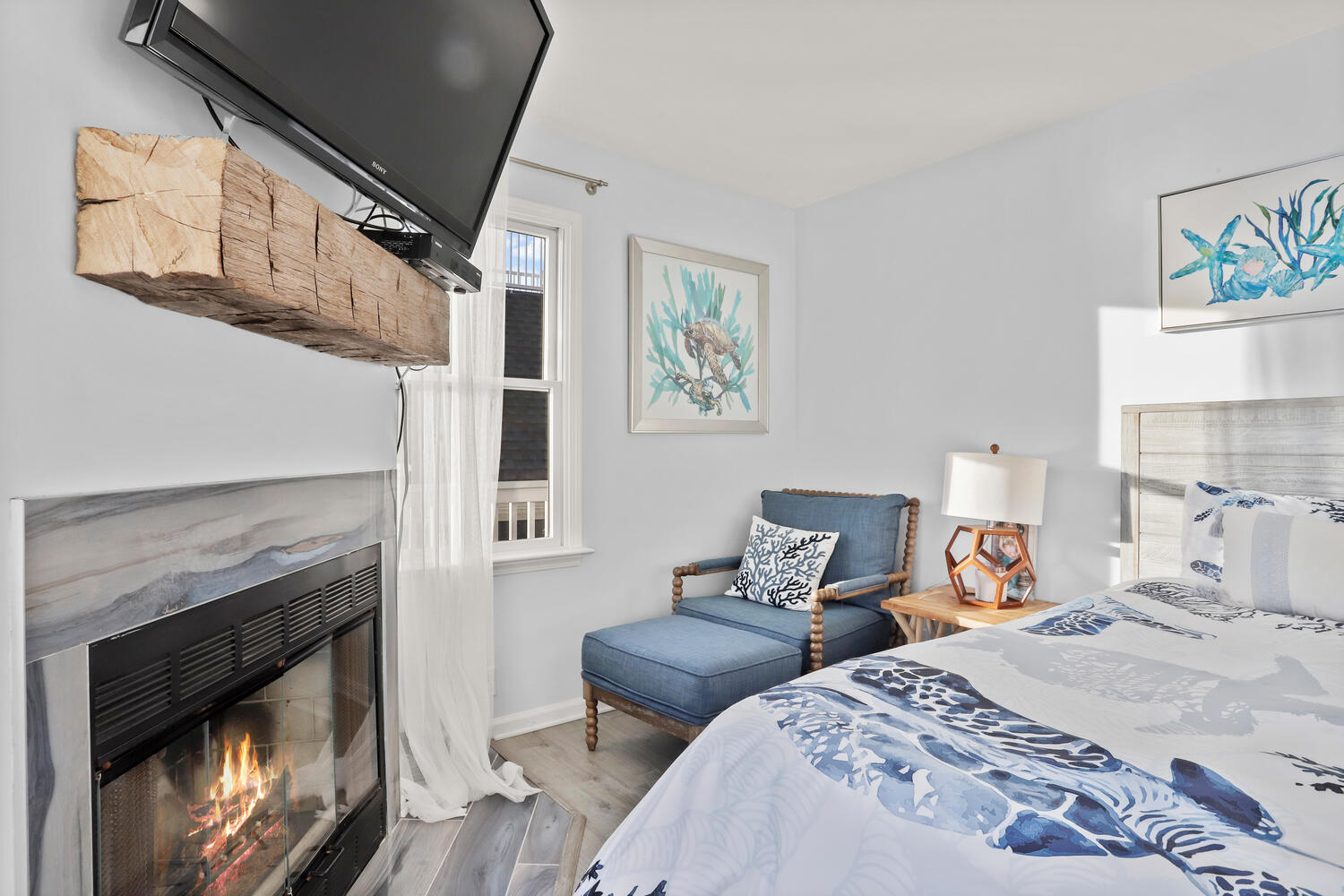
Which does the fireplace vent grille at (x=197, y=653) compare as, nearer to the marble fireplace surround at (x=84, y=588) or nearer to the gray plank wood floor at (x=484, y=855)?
the marble fireplace surround at (x=84, y=588)

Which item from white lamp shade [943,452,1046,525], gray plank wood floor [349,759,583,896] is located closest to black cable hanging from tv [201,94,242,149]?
gray plank wood floor [349,759,583,896]

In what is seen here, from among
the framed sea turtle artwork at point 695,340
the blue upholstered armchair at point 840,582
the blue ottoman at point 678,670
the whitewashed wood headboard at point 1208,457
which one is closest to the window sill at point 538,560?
the blue ottoman at point 678,670

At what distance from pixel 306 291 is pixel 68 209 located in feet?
0.89

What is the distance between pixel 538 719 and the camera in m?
3.06

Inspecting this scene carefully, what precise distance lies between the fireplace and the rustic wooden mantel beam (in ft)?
1.43

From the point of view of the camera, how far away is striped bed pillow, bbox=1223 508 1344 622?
5.66 ft

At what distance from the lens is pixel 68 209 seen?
0.83 meters

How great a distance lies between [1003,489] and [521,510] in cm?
198

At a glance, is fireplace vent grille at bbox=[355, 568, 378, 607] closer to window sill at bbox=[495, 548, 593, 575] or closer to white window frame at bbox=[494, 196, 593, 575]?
window sill at bbox=[495, 548, 593, 575]

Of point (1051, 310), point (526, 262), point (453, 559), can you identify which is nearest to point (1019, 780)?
point (453, 559)

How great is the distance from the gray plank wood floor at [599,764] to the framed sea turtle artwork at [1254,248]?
2411 millimetres

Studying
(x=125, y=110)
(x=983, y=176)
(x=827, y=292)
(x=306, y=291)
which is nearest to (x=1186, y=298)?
(x=983, y=176)

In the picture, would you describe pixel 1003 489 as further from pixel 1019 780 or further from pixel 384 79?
pixel 384 79

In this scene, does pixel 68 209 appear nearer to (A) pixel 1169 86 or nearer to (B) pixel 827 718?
(B) pixel 827 718
